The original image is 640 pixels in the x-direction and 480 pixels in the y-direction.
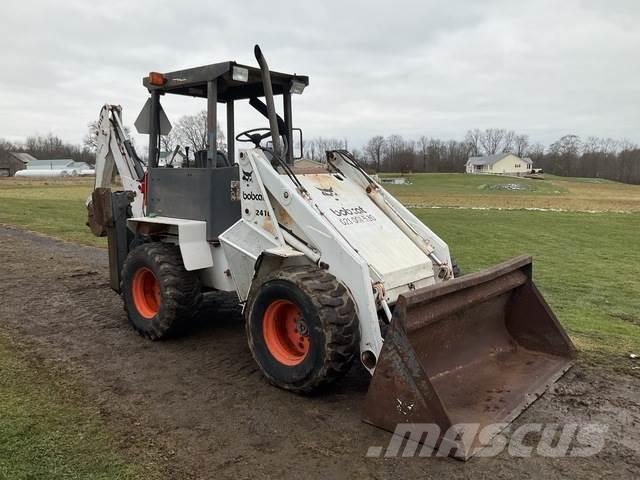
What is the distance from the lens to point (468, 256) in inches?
450

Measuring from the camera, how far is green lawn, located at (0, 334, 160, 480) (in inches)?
129

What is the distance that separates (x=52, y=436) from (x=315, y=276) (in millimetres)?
2130

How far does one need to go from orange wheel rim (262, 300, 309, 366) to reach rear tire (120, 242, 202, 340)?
1277 mm

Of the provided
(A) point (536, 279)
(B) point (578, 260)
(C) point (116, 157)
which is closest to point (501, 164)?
(B) point (578, 260)

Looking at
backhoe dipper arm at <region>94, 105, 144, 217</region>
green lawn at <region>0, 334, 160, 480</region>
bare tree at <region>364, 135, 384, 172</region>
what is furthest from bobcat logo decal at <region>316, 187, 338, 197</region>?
bare tree at <region>364, 135, 384, 172</region>

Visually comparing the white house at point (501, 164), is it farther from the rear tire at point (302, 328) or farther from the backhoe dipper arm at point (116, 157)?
the rear tire at point (302, 328)

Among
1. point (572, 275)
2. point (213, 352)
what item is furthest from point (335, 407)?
point (572, 275)

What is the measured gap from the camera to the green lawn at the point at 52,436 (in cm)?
328

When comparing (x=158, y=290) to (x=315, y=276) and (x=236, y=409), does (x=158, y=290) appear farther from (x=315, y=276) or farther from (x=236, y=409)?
(x=315, y=276)

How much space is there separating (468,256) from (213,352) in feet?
24.1

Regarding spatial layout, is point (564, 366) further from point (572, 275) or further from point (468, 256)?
point (468, 256)

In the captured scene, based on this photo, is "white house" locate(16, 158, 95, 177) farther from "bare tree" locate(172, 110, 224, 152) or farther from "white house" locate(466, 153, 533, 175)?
"bare tree" locate(172, 110, 224, 152)

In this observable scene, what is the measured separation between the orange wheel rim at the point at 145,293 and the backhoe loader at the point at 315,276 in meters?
0.01

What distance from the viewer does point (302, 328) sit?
436cm
